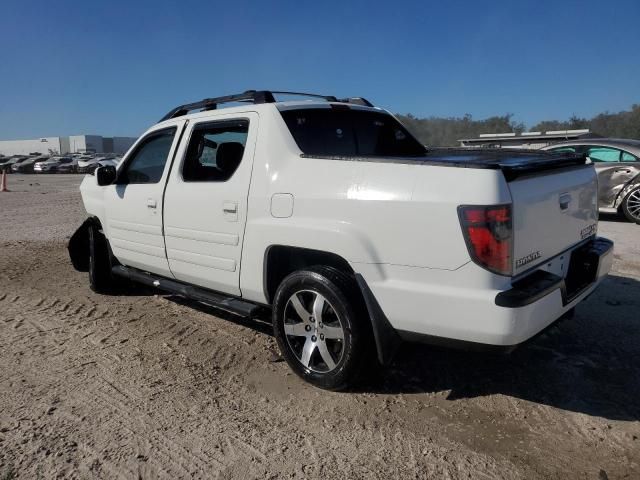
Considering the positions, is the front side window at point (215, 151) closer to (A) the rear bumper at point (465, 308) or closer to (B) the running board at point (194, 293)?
(B) the running board at point (194, 293)

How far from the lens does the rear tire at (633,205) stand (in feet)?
32.0

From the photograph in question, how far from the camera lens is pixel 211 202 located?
12.8ft

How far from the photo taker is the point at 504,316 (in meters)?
2.67

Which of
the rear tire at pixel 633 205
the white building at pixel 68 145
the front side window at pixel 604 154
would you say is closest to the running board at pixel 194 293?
the rear tire at pixel 633 205

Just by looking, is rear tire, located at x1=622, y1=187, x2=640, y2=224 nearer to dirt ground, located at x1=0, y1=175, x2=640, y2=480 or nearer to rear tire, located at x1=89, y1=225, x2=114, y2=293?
dirt ground, located at x1=0, y1=175, x2=640, y2=480

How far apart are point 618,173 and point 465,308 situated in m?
8.84

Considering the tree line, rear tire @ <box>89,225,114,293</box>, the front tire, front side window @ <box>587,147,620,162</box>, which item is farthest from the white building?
the front tire

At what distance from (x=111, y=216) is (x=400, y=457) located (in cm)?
368

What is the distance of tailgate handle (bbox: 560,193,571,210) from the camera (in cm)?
325

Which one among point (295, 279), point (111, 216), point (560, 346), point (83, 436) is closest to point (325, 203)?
point (295, 279)

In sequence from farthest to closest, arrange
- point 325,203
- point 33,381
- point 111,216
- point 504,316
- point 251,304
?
point 111,216 < point 251,304 < point 33,381 < point 325,203 < point 504,316

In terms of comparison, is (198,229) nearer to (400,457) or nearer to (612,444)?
(400,457)

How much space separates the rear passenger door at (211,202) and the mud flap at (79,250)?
8.07 feet

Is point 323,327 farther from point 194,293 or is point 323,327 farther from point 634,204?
point 634,204
